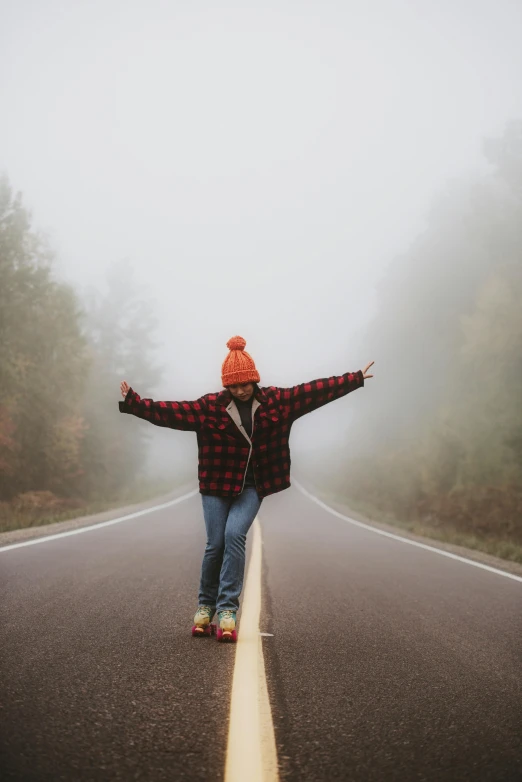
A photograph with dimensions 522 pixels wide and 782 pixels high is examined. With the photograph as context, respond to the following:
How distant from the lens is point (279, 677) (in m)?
3.11

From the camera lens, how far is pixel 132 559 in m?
7.78

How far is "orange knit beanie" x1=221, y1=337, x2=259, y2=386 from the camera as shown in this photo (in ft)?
13.9

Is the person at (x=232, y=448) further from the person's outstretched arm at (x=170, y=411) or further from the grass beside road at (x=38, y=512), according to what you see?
the grass beside road at (x=38, y=512)

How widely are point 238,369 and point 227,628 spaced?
5.83 feet

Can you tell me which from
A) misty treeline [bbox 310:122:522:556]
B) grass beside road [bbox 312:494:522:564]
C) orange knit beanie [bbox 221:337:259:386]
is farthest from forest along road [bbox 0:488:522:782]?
misty treeline [bbox 310:122:522:556]

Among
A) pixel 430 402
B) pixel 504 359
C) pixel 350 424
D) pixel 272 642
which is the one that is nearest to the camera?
pixel 272 642

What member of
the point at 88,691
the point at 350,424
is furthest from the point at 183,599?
the point at 350,424

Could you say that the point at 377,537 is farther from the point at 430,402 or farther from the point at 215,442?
the point at 430,402

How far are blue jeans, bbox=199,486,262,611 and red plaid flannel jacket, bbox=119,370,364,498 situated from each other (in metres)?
0.12

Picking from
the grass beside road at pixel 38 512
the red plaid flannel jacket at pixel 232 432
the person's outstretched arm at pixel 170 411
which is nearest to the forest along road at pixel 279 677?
the red plaid flannel jacket at pixel 232 432

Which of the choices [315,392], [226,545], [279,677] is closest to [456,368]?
[315,392]

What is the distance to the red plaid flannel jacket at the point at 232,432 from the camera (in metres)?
4.23

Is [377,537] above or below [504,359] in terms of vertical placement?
below

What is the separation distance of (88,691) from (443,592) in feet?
15.0
